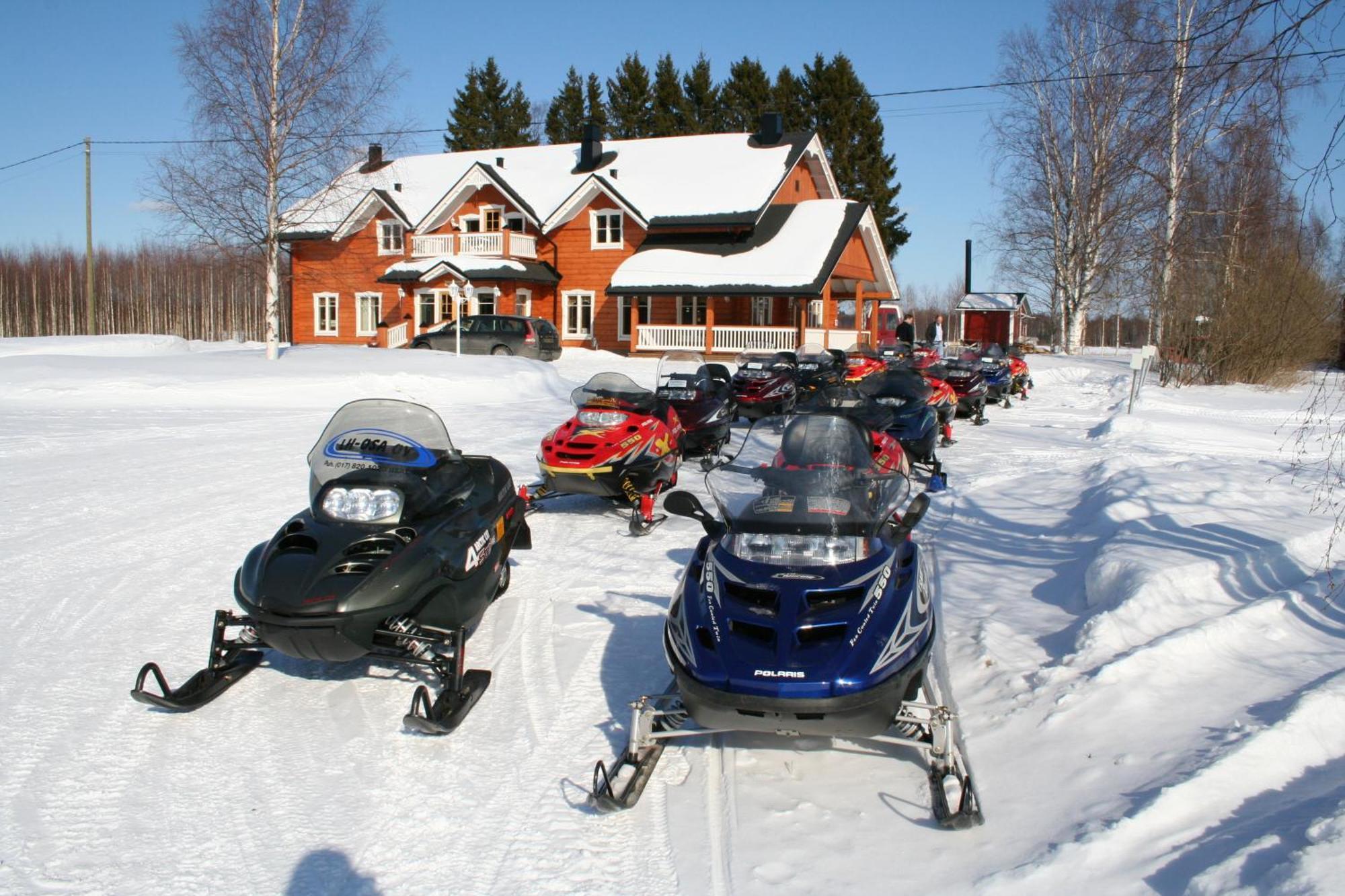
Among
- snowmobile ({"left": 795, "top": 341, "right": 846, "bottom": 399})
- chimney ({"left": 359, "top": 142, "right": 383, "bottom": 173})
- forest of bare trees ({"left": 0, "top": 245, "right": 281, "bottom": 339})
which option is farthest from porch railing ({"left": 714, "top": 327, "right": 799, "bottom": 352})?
forest of bare trees ({"left": 0, "top": 245, "right": 281, "bottom": 339})

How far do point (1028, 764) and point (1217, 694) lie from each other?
108 centimetres

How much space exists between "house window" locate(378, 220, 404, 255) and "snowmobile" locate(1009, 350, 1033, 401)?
2315cm

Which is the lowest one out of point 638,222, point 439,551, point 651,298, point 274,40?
point 439,551

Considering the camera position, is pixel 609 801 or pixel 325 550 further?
pixel 325 550

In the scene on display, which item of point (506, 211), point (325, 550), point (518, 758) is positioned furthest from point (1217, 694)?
point (506, 211)

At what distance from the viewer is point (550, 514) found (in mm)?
9500

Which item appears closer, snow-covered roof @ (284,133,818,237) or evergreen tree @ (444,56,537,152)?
snow-covered roof @ (284,133,818,237)

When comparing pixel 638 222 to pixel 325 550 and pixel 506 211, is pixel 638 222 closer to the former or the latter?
pixel 506 211

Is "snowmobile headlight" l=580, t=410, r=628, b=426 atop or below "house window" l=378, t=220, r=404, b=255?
below

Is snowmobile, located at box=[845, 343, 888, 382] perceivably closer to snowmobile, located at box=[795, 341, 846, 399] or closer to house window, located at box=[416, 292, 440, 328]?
snowmobile, located at box=[795, 341, 846, 399]

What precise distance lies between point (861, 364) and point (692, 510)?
51.0ft

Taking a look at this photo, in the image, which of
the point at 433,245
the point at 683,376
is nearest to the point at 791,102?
the point at 433,245

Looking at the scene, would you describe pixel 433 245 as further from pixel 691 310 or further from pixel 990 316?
pixel 990 316

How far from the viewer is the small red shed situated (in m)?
50.6
